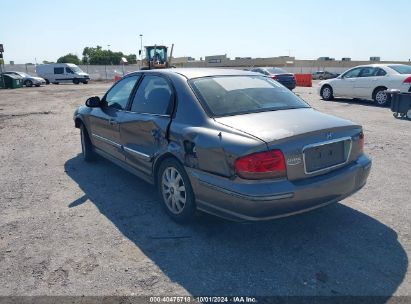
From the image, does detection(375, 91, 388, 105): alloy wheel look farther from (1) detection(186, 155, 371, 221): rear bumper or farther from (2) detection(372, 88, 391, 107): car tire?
(1) detection(186, 155, 371, 221): rear bumper

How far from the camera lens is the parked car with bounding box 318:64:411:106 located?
12.5 metres

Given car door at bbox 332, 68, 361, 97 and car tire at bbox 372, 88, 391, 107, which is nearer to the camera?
car tire at bbox 372, 88, 391, 107

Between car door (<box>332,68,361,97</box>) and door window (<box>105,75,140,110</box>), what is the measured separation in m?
11.4

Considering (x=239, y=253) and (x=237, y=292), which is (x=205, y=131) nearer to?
(x=239, y=253)

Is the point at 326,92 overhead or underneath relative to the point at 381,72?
underneath

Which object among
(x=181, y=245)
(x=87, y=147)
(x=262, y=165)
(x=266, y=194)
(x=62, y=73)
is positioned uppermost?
(x=62, y=73)

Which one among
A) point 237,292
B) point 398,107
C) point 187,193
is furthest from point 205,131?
point 398,107

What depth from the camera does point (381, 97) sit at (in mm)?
13117

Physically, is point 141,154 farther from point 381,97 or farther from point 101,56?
point 101,56

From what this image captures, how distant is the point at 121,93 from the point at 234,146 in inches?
106

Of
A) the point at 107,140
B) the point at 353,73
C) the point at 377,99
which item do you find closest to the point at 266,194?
the point at 107,140

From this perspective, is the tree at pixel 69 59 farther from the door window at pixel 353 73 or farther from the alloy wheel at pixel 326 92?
the door window at pixel 353 73

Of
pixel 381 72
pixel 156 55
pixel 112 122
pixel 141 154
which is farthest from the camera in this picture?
pixel 156 55

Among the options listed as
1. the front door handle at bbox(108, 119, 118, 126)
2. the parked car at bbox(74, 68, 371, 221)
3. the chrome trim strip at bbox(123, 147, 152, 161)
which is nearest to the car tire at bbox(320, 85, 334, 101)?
the parked car at bbox(74, 68, 371, 221)
